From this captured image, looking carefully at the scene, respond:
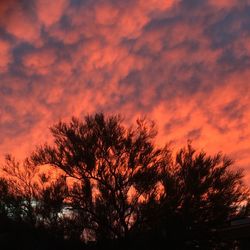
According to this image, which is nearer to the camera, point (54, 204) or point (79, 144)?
point (54, 204)

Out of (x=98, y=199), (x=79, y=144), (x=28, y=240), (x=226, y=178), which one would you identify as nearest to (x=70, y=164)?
(x=79, y=144)

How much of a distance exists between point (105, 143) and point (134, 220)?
13.6 feet

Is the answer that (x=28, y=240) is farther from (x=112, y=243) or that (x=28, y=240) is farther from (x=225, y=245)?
(x=225, y=245)

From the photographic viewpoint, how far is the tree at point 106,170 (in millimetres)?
19781

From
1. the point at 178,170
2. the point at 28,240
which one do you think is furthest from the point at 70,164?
the point at 178,170

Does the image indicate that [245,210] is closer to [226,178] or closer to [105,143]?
[226,178]

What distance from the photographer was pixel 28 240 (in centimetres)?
2017

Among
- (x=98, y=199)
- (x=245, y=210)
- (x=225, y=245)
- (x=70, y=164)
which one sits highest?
(x=70, y=164)

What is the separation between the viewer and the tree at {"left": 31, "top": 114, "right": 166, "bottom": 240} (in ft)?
64.9

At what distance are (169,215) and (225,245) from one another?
3316mm

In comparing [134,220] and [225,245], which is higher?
[134,220]

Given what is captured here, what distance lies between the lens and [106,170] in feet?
68.6

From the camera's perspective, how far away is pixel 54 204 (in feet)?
65.0

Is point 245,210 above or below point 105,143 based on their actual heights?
below
